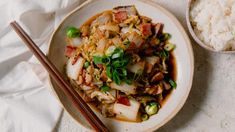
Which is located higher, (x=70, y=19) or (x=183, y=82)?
(x=70, y=19)

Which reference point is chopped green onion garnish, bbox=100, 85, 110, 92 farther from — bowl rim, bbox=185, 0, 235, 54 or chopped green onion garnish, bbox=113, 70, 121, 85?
bowl rim, bbox=185, 0, 235, 54

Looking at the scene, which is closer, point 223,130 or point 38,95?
point 223,130

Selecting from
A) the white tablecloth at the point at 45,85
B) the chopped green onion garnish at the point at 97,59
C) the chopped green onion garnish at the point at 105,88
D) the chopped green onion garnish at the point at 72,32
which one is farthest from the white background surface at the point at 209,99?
the chopped green onion garnish at the point at 72,32

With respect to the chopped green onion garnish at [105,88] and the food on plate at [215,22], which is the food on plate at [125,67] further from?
the food on plate at [215,22]

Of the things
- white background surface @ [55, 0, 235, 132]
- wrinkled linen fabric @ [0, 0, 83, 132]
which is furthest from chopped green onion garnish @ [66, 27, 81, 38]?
white background surface @ [55, 0, 235, 132]

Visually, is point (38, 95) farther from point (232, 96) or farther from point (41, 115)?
point (232, 96)

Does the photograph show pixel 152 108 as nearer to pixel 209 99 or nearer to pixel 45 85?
pixel 209 99

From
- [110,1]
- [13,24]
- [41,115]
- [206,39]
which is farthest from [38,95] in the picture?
[206,39]
